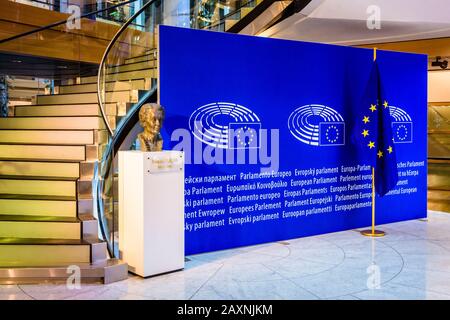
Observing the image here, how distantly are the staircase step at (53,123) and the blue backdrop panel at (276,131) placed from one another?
54.6 inches

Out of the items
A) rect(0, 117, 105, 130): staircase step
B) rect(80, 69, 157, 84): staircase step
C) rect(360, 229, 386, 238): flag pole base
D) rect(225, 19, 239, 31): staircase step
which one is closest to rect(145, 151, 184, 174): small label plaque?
rect(80, 69, 157, 84): staircase step

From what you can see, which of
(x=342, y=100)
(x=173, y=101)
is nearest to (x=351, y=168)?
(x=342, y=100)

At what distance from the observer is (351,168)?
668cm

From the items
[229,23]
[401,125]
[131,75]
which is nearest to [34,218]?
[131,75]

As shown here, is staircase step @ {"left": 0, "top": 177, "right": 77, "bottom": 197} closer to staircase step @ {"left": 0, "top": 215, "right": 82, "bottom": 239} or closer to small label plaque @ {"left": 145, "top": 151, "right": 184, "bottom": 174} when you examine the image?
staircase step @ {"left": 0, "top": 215, "right": 82, "bottom": 239}

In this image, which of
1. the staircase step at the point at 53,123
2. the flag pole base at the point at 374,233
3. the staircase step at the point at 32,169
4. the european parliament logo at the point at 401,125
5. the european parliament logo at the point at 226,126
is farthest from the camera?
the european parliament logo at the point at 401,125

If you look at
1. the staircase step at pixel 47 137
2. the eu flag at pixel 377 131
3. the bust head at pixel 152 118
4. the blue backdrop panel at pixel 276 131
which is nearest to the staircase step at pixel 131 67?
the blue backdrop panel at pixel 276 131

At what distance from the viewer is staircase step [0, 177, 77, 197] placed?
16.6 feet

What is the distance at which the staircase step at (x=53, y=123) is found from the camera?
6.11 metres

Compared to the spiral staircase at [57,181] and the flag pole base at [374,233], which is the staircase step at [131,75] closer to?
the spiral staircase at [57,181]

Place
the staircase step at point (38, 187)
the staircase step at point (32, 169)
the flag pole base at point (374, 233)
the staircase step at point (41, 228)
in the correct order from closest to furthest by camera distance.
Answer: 1. the staircase step at point (41, 228)
2. the staircase step at point (38, 187)
3. the staircase step at point (32, 169)
4. the flag pole base at point (374, 233)

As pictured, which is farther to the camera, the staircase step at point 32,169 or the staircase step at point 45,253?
the staircase step at point 32,169

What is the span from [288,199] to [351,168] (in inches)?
43.9

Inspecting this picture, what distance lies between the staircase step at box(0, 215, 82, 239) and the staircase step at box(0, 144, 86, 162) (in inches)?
38.2
